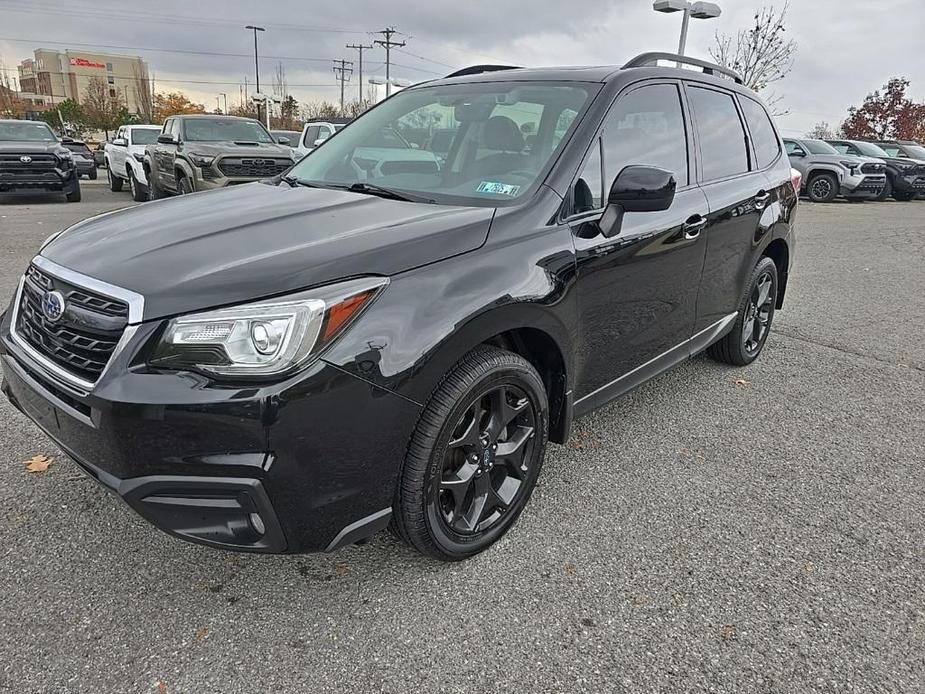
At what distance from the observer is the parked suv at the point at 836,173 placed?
18.2 meters

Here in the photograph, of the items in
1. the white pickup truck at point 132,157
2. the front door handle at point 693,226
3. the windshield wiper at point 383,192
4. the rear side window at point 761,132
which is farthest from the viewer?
the white pickup truck at point 132,157

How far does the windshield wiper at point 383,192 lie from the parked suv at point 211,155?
27.0ft

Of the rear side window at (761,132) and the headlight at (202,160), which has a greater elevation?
the rear side window at (761,132)

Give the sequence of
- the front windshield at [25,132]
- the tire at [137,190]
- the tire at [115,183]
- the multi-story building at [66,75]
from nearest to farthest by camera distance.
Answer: the front windshield at [25,132] < the tire at [137,190] < the tire at [115,183] < the multi-story building at [66,75]

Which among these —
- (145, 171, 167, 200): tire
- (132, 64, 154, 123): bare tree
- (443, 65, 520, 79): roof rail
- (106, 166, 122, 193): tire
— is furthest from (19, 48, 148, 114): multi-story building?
(443, 65, 520, 79): roof rail

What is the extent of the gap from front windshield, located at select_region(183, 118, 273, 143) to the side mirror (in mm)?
10556

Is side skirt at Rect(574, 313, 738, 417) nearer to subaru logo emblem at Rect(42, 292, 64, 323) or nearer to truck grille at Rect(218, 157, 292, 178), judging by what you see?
subaru logo emblem at Rect(42, 292, 64, 323)

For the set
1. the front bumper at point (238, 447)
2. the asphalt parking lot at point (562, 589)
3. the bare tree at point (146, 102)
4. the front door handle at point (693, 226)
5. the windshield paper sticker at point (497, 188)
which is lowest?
the asphalt parking lot at point (562, 589)

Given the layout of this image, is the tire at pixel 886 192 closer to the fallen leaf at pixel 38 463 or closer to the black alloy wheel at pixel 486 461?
the black alloy wheel at pixel 486 461

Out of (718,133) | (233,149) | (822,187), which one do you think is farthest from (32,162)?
(822,187)

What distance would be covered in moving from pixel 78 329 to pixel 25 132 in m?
15.2

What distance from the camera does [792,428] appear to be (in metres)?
3.72

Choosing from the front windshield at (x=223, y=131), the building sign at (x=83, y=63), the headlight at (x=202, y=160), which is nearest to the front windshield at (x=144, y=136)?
the front windshield at (x=223, y=131)

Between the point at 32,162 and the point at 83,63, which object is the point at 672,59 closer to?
the point at 32,162
